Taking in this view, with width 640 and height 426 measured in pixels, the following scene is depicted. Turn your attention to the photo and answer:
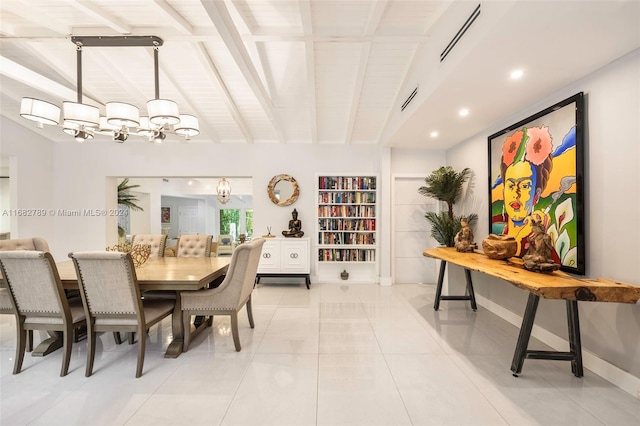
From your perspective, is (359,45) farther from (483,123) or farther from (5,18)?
(5,18)

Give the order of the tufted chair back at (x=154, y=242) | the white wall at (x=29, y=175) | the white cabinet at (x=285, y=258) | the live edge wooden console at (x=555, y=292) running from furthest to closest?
the white cabinet at (x=285, y=258) < the white wall at (x=29, y=175) < the tufted chair back at (x=154, y=242) < the live edge wooden console at (x=555, y=292)

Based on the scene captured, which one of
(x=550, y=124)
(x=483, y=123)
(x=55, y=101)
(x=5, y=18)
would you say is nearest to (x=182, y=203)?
(x=55, y=101)

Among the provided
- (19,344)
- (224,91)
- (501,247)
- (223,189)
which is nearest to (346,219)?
(501,247)

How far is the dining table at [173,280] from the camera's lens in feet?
7.94

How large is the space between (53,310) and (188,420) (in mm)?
1506

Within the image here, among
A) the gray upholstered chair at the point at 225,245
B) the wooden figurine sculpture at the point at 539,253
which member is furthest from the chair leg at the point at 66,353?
the gray upholstered chair at the point at 225,245

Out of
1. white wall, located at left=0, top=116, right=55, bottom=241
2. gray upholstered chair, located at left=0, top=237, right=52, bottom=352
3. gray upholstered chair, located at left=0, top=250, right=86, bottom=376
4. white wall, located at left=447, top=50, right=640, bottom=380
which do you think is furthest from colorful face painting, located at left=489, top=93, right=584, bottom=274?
white wall, located at left=0, top=116, right=55, bottom=241

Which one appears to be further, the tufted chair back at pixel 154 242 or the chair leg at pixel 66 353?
the tufted chair back at pixel 154 242

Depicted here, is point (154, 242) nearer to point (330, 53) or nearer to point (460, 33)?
point (330, 53)

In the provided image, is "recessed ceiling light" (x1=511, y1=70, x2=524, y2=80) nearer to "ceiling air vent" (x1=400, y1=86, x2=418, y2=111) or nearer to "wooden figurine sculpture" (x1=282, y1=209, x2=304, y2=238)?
"ceiling air vent" (x1=400, y1=86, x2=418, y2=111)

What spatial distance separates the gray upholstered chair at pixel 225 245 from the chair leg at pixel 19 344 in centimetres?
675

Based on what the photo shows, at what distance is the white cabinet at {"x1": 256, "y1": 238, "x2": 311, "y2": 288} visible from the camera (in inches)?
199

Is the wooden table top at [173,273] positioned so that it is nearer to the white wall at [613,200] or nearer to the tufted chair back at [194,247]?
the tufted chair back at [194,247]

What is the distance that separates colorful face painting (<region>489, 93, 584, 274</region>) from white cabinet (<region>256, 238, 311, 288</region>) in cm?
299
